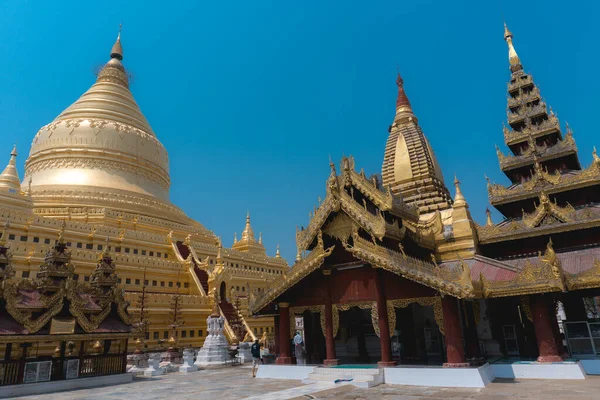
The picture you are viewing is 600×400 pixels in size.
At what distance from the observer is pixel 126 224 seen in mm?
32188

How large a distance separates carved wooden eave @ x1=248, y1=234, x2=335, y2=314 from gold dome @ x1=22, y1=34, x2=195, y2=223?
22.6 meters

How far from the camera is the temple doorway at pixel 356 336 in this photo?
16.8 m

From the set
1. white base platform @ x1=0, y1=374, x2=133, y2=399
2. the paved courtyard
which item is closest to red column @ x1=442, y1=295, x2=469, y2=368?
the paved courtyard

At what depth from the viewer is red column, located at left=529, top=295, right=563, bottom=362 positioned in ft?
38.6

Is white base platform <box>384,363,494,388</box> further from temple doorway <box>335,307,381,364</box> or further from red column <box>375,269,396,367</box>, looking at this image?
temple doorway <box>335,307,381,364</box>

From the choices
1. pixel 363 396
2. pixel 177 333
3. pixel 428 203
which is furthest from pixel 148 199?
pixel 363 396

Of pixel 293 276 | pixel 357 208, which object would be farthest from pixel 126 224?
pixel 357 208

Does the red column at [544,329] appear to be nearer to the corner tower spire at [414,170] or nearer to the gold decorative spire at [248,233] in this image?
the corner tower spire at [414,170]

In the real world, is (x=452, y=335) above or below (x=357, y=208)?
below

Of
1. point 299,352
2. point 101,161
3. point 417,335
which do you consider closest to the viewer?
point 299,352

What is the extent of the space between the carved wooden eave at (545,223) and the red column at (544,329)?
406cm

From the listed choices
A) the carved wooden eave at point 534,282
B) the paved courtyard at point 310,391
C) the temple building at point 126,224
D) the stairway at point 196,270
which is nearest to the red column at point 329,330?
the paved courtyard at point 310,391

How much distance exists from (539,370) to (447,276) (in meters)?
3.67

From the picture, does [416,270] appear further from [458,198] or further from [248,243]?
[248,243]
